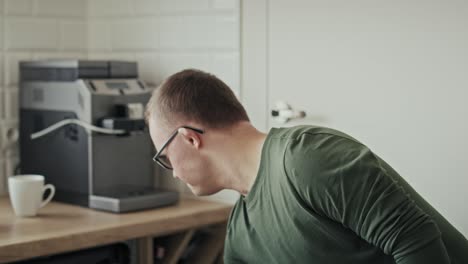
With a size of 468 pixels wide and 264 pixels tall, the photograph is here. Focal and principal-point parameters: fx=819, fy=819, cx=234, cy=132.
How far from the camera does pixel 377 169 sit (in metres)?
1.38

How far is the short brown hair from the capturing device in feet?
5.14

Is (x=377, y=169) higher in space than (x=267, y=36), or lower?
lower

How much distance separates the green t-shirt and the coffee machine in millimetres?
918

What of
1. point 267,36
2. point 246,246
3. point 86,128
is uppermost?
point 267,36

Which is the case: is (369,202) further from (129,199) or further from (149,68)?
(149,68)

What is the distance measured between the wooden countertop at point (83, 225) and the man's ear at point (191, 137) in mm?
640

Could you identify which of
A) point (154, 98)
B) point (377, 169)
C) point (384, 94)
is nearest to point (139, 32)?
point (384, 94)

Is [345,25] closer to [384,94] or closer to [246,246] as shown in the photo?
[384,94]

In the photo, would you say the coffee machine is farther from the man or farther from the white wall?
the man

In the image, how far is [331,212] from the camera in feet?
4.64

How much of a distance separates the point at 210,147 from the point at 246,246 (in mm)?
211

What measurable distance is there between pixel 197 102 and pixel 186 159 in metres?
0.12

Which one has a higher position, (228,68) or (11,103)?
(228,68)

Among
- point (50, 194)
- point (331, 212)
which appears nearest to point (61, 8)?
point (50, 194)
